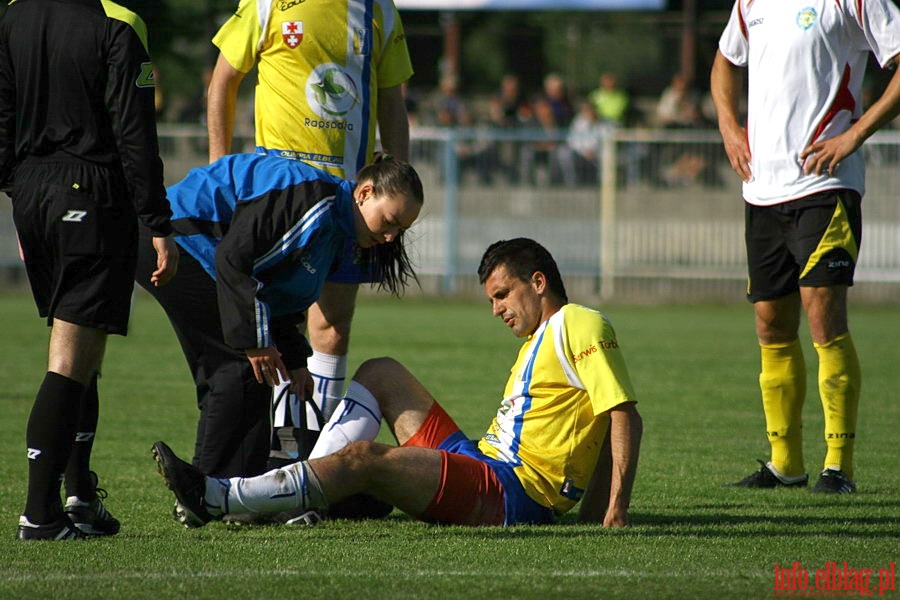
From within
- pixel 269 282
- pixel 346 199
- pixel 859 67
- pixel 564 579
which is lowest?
pixel 564 579

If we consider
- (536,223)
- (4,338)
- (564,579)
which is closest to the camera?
(564,579)

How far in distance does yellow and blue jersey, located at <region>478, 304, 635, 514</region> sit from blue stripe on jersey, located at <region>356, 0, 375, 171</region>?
1653 mm

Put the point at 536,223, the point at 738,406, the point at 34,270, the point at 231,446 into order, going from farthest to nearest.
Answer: the point at 536,223 → the point at 738,406 → the point at 231,446 → the point at 34,270

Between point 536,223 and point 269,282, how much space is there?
14967 millimetres

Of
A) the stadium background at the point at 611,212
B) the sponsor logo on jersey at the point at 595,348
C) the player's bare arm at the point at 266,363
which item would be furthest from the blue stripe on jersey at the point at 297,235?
the stadium background at the point at 611,212

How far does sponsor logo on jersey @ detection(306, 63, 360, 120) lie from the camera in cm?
616

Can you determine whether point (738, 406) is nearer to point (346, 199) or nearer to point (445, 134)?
point (346, 199)

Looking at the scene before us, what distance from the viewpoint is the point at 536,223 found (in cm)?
1969

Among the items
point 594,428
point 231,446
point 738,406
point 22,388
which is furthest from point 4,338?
point 594,428

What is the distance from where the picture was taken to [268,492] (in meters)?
4.66

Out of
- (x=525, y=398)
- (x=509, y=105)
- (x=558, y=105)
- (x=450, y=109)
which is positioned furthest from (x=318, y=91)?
(x=450, y=109)

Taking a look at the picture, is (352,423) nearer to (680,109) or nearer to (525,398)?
(525,398)

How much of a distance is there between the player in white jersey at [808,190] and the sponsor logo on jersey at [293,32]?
2.15 meters

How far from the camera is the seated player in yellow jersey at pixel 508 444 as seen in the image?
474cm
